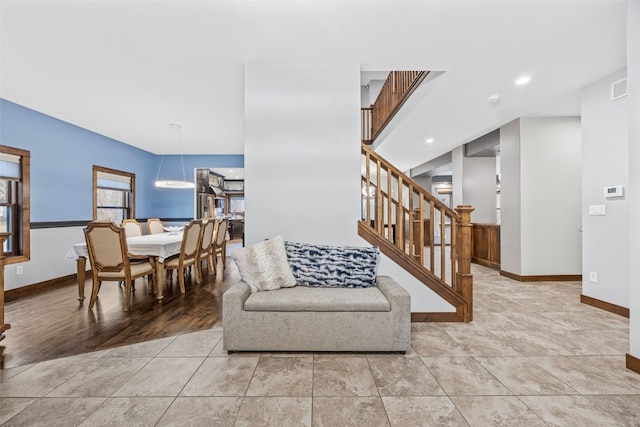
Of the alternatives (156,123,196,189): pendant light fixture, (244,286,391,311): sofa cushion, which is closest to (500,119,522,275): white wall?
(244,286,391,311): sofa cushion

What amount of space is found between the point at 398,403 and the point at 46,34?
3.83 m

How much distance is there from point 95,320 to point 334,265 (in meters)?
2.50

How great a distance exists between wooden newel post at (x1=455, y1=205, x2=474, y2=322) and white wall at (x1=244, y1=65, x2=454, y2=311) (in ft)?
3.36

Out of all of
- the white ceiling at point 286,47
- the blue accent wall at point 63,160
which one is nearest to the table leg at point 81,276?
the blue accent wall at point 63,160

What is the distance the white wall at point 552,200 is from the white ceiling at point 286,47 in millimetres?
459

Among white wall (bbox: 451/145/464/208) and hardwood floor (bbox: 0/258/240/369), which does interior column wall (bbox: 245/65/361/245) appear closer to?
hardwood floor (bbox: 0/258/240/369)

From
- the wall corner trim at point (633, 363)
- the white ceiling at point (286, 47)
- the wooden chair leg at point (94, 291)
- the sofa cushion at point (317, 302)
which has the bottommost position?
the wall corner trim at point (633, 363)

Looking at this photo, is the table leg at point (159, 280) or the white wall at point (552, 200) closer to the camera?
the table leg at point (159, 280)

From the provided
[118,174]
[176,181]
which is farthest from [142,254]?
[118,174]

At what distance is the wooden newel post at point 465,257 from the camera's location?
2662mm

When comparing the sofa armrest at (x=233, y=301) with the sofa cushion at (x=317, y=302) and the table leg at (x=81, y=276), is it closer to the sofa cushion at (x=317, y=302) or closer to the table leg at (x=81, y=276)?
the sofa cushion at (x=317, y=302)

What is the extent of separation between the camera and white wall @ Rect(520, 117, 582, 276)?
417 cm

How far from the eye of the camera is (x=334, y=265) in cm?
250

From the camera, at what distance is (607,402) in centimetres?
156
